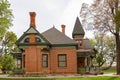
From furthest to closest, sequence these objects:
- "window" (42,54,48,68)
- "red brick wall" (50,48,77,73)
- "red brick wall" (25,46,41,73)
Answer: "red brick wall" (50,48,77,73), "window" (42,54,48,68), "red brick wall" (25,46,41,73)

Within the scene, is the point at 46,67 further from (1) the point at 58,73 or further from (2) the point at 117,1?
(2) the point at 117,1

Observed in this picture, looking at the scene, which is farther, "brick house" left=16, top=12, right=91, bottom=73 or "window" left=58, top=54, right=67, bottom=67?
"window" left=58, top=54, right=67, bottom=67

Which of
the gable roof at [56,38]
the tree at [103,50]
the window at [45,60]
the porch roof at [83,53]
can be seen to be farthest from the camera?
the tree at [103,50]

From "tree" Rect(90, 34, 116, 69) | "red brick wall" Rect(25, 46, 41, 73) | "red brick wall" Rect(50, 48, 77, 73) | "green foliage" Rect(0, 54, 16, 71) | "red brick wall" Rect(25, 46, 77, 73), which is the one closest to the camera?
"red brick wall" Rect(25, 46, 41, 73)

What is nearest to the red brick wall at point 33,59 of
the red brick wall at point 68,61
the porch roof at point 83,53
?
the red brick wall at point 68,61

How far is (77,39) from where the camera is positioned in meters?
47.3

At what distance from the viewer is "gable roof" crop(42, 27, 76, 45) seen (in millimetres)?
41719

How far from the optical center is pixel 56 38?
4300 cm

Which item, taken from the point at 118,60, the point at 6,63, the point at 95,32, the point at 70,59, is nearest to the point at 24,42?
the point at 70,59

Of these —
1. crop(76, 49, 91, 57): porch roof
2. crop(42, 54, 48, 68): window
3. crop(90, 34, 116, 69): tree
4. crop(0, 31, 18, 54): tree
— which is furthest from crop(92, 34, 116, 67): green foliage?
crop(42, 54, 48, 68): window

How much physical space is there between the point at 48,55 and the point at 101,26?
303 inches

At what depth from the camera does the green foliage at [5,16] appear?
139 ft

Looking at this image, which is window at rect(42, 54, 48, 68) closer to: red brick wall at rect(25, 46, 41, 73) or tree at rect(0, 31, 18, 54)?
red brick wall at rect(25, 46, 41, 73)

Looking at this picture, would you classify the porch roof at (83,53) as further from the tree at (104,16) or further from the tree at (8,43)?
the tree at (8,43)
